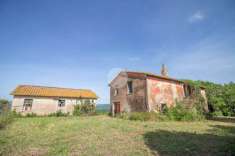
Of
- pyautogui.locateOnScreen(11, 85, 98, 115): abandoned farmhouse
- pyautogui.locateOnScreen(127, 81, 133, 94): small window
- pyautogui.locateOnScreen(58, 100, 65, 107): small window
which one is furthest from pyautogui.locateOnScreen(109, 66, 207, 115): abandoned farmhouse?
pyautogui.locateOnScreen(58, 100, 65, 107): small window

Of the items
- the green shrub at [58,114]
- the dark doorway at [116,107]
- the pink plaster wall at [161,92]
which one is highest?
the pink plaster wall at [161,92]

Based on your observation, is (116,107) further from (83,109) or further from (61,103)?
(61,103)

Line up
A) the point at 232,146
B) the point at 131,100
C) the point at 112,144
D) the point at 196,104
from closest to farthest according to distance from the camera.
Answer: the point at 232,146
the point at 112,144
the point at 196,104
the point at 131,100

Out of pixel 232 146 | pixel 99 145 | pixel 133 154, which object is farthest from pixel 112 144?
pixel 232 146

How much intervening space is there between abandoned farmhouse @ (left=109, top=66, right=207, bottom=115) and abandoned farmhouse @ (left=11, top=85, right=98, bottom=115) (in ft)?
21.8

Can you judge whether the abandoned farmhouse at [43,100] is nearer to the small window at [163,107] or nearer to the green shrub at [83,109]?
the green shrub at [83,109]

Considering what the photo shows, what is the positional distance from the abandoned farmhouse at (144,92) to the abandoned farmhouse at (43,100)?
6648 mm

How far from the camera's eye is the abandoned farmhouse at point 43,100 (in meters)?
19.3

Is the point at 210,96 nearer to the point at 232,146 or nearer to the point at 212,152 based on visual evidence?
the point at 232,146

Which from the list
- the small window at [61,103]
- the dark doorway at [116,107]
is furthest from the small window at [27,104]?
the dark doorway at [116,107]

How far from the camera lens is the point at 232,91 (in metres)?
16.7

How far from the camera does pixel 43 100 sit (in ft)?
67.8

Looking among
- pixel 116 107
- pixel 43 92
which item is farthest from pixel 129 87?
pixel 43 92

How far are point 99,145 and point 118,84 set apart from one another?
15.0 metres
